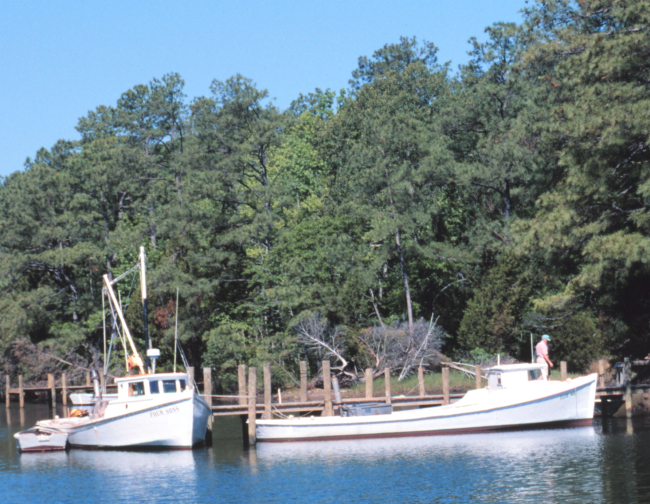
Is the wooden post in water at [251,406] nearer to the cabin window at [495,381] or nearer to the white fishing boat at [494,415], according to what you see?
the white fishing boat at [494,415]

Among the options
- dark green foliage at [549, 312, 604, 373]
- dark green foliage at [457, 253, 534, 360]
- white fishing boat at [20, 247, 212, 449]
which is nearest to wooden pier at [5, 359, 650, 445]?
white fishing boat at [20, 247, 212, 449]

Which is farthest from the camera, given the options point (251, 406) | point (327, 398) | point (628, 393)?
point (628, 393)

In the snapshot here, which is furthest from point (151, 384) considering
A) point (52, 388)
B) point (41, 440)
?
point (52, 388)

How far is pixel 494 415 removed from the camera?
1219 inches

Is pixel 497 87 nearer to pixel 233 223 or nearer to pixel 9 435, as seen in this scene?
pixel 233 223

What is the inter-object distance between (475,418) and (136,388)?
12.7 m

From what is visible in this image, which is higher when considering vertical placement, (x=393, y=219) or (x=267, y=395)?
(x=393, y=219)

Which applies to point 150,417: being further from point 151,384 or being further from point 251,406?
point 251,406

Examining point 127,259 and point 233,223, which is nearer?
point 233,223

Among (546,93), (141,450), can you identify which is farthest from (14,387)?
(546,93)

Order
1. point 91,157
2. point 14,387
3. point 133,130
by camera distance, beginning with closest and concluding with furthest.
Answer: point 14,387
point 91,157
point 133,130

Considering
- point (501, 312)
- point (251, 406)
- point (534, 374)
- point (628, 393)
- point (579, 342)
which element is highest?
point (501, 312)

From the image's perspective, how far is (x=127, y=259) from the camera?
63594 mm

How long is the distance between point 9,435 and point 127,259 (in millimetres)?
26145
